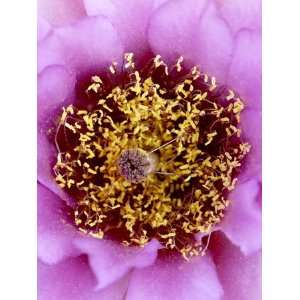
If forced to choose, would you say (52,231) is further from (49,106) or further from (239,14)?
(239,14)

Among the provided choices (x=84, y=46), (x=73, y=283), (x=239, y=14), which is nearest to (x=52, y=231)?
(x=73, y=283)

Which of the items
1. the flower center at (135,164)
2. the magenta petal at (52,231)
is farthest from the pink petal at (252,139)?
the magenta petal at (52,231)

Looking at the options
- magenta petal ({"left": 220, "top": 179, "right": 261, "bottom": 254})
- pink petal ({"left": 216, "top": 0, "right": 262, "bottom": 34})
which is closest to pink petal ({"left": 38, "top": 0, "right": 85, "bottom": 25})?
pink petal ({"left": 216, "top": 0, "right": 262, "bottom": 34})

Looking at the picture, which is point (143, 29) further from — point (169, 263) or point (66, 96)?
point (169, 263)

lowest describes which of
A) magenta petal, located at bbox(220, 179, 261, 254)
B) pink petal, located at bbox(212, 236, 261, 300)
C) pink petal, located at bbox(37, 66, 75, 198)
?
pink petal, located at bbox(212, 236, 261, 300)

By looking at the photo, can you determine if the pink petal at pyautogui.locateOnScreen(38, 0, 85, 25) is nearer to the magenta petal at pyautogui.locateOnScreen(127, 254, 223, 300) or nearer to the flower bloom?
the flower bloom

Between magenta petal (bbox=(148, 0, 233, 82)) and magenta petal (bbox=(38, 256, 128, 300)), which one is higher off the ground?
magenta petal (bbox=(148, 0, 233, 82))
